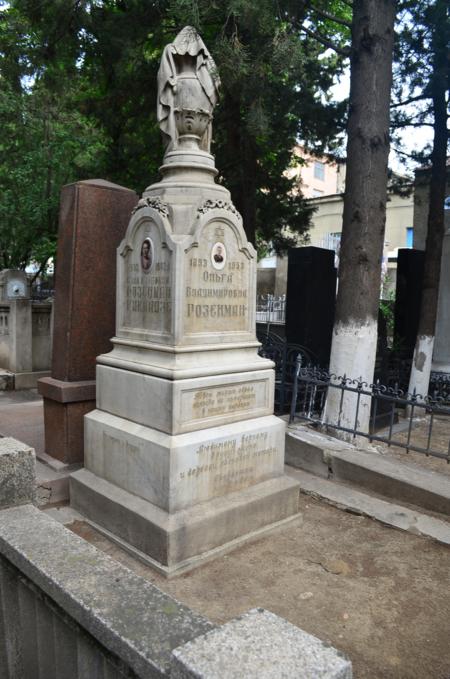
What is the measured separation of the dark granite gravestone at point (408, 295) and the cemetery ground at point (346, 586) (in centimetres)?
632

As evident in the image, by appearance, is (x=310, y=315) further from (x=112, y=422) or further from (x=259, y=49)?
(x=112, y=422)

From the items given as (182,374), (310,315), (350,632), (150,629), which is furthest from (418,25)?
(150,629)

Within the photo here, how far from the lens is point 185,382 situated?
3678mm

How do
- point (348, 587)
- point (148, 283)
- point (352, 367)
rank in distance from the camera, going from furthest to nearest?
point (352, 367), point (148, 283), point (348, 587)

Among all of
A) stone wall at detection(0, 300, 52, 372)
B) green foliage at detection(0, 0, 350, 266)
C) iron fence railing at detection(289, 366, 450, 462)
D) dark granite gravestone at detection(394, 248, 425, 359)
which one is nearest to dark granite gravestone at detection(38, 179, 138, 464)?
iron fence railing at detection(289, 366, 450, 462)

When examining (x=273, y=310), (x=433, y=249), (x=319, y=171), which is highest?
(x=319, y=171)

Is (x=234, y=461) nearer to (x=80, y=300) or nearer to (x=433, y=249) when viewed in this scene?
(x=80, y=300)

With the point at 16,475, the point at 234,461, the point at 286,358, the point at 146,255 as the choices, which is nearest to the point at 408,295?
the point at 286,358

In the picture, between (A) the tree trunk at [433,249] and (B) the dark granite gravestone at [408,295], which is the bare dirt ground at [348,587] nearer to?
(A) the tree trunk at [433,249]

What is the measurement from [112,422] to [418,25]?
25.9ft

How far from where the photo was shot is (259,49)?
6656mm

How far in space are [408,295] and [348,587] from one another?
7705mm

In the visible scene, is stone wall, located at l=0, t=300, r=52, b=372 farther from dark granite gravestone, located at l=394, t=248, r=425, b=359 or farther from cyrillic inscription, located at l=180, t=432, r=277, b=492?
dark granite gravestone, located at l=394, t=248, r=425, b=359

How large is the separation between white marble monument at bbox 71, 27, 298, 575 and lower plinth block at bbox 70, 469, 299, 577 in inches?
0.4
